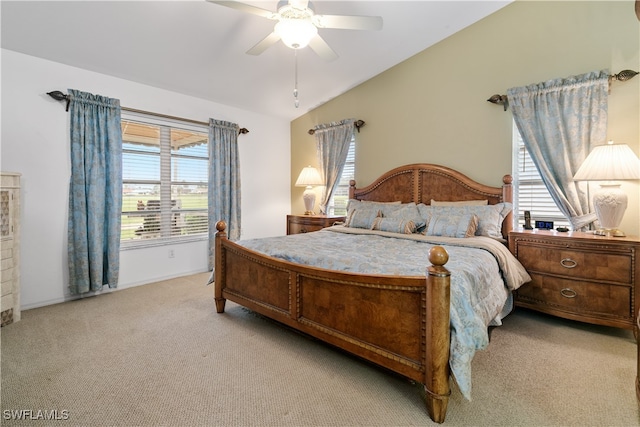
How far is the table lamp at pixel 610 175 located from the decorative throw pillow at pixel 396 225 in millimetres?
1498

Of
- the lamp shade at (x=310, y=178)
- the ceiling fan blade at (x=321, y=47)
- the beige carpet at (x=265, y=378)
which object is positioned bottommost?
the beige carpet at (x=265, y=378)

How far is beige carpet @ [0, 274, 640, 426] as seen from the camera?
1.60 metres

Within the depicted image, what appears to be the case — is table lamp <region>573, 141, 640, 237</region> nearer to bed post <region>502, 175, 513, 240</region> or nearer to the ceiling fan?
bed post <region>502, 175, 513, 240</region>

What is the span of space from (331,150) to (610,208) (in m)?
3.42

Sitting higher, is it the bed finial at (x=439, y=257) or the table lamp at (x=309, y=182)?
the table lamp at (x=309, y=182)

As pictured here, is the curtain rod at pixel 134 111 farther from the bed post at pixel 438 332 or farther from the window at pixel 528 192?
the bed post at pixel 438 332

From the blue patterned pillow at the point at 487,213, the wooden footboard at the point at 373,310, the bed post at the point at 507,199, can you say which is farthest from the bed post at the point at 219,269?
the bed post at the point at 507,199

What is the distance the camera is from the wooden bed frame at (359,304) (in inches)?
60.6

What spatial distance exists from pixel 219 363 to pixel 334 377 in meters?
0.80

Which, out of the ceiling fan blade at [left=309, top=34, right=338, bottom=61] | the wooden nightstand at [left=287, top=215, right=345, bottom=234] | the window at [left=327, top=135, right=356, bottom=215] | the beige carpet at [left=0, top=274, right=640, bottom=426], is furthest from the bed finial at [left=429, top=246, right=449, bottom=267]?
the window at [left=327, top=135, right=356, bottom=215]

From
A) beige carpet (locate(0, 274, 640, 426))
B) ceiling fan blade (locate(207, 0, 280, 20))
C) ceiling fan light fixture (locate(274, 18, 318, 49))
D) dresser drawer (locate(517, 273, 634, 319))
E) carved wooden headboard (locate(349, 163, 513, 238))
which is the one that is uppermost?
ceiling fan blade (locate(207, 0, 280, 20))

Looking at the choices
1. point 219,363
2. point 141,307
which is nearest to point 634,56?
point 219,363

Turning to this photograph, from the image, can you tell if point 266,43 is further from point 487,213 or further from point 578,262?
point 578,262

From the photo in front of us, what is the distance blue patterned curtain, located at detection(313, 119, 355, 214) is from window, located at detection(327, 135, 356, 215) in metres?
0.09
